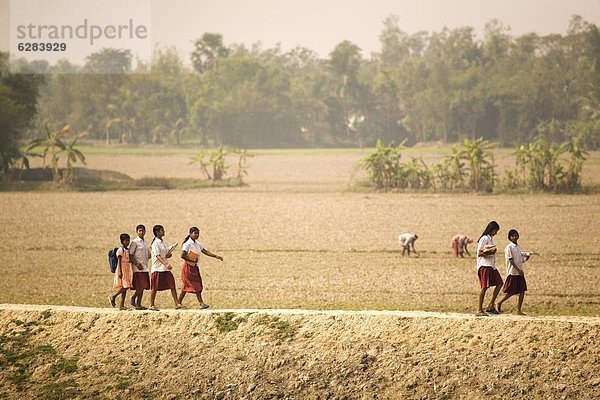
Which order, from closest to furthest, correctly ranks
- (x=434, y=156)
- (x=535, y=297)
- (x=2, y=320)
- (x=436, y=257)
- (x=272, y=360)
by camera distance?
(x=272, y=360), (x=2, y=320), (x=535, y=297), (x=436, y=257), (x=434, y=156)

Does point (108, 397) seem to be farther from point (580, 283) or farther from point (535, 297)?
point (580, 283)

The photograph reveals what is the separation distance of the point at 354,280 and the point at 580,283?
11.6ft

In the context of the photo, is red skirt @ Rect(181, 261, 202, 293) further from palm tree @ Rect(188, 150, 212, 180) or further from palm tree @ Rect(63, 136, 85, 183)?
palm tree @ Rect(188, 150, 212, 180)

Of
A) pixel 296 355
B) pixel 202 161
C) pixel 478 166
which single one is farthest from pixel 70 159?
pixel 296 355

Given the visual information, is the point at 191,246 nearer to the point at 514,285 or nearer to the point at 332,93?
the point at 514,285

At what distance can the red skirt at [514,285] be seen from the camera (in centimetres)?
1120

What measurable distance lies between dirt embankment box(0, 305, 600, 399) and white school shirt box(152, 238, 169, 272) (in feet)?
1.72

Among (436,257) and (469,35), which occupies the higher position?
(469,35)

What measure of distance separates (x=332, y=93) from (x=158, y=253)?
85.5 feet

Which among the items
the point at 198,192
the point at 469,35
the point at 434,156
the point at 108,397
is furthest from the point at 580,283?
the point at 469,35

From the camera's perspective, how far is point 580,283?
1585 cm

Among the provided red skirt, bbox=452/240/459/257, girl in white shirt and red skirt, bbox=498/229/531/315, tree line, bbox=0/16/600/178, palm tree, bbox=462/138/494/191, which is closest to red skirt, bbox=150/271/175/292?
girl in white shirt and red skirt, bbox=498/229/531/315

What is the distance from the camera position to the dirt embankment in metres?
10.4

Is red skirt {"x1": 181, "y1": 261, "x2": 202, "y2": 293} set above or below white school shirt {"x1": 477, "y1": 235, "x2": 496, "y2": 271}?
below
